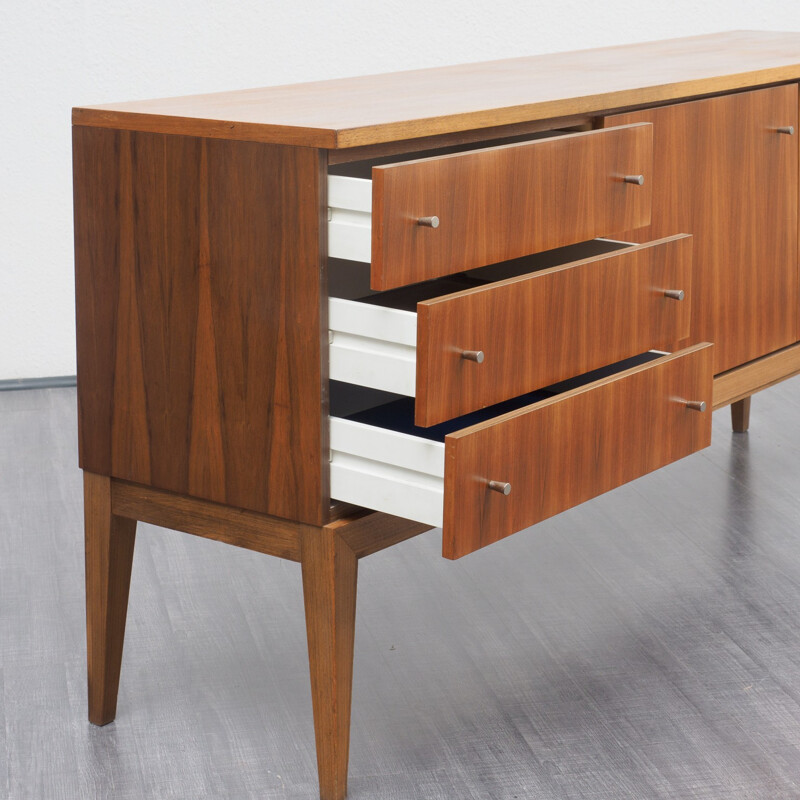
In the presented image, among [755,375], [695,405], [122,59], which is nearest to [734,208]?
[755,375]

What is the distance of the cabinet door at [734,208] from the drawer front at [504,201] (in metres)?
0.17

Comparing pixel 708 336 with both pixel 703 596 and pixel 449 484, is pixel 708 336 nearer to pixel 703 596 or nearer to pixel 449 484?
pixel 703 596

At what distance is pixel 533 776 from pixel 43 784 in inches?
22.9

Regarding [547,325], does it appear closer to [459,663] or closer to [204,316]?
[204,316]

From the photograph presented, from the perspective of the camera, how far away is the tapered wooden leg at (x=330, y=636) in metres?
1.40

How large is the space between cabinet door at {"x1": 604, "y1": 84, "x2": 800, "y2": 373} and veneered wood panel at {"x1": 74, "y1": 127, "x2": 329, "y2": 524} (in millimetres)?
624

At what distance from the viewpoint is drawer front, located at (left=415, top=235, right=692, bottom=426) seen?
4.37ft

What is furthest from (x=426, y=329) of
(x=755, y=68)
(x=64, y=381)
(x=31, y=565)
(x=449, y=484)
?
(x=64, y=381)

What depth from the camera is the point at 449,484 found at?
1.33 metres

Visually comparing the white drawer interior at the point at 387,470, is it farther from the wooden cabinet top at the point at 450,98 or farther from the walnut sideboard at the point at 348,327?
the wooden cabinet top at the point at 450,98

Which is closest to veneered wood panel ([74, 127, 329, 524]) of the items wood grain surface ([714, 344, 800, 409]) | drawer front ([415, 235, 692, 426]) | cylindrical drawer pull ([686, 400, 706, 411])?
drawer front ([415, 235, 692, 426])

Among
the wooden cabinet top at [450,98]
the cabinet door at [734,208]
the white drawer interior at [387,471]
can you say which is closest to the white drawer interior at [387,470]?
the white drawer interior at [387,471]

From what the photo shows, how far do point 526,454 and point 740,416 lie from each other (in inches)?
59.6

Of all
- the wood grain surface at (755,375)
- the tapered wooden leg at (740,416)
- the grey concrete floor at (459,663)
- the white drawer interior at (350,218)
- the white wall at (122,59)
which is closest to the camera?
the white drawer interior at (350,218)
